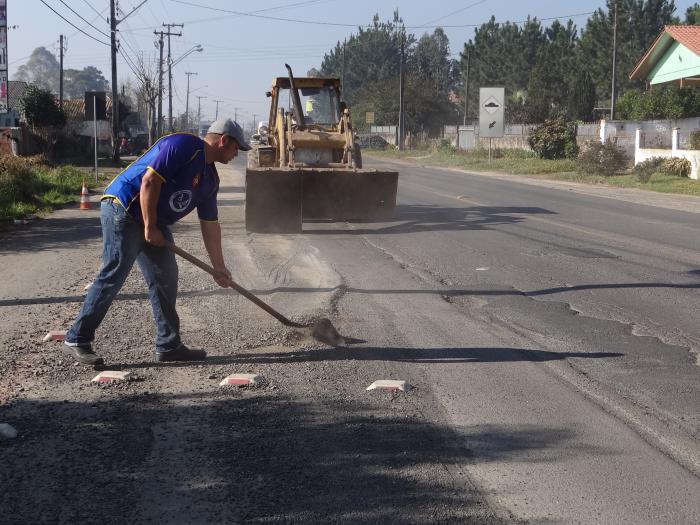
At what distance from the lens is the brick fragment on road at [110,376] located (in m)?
5.96

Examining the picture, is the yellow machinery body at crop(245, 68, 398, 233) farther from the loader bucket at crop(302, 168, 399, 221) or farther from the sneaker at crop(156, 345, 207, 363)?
the sneaker at crop(156, 345, 207, 363)

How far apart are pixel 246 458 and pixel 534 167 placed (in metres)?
37.4

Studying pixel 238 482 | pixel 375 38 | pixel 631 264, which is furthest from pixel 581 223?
pixel 375 38

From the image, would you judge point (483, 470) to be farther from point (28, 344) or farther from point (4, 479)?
point (28, 344)

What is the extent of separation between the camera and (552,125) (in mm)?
44625

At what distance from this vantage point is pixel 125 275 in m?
6.39

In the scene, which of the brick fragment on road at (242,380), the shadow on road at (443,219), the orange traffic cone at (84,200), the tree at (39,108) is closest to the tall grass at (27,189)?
the orange traffic cone at (84,200)

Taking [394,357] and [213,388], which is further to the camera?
[394,357]

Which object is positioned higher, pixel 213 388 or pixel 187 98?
pixel 187 98

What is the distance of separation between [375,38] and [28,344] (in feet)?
370

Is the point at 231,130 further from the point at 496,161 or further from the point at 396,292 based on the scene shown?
the point at 496,161

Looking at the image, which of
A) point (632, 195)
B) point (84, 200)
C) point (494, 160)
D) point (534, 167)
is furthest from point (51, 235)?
point (494, 160)

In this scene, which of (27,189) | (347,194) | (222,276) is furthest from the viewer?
(27,189)

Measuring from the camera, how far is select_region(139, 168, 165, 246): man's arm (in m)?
6.05
